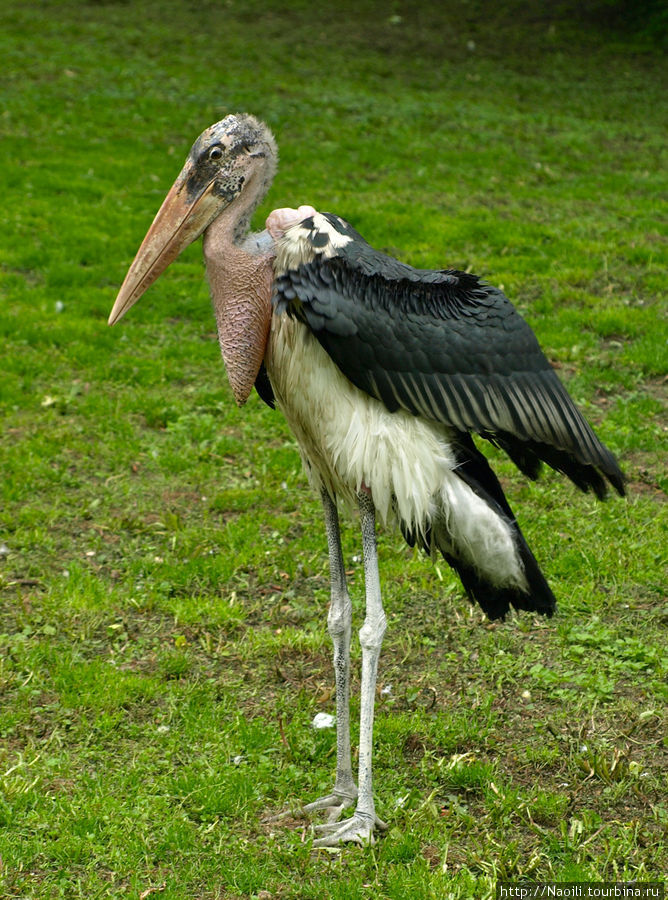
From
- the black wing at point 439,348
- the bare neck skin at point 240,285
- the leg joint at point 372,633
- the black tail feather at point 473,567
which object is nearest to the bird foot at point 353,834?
the leg joint at point 372,633

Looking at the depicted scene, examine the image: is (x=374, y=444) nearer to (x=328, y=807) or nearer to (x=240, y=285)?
(x=240, y=285)

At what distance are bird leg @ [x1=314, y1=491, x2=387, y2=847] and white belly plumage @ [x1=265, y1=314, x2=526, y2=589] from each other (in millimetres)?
87

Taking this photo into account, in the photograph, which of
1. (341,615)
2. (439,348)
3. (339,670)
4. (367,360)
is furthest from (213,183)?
(339,670)

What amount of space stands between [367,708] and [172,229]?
1.83m

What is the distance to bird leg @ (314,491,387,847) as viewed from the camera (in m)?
3.75

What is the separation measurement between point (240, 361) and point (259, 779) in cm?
164

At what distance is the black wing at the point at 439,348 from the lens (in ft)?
11.4

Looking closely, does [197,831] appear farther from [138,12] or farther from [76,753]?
[138,12]

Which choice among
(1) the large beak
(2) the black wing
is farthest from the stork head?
(2) the black wing

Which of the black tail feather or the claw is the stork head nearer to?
the black tail feather

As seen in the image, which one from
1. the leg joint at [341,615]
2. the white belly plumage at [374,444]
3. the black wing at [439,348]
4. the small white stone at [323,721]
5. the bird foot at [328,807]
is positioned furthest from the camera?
the small white stone at [323,721]

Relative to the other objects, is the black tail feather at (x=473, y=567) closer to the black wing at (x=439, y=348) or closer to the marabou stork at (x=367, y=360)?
the marabou stork at (x=367, y=360)

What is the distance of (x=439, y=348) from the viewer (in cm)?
362

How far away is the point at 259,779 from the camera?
407 cm
